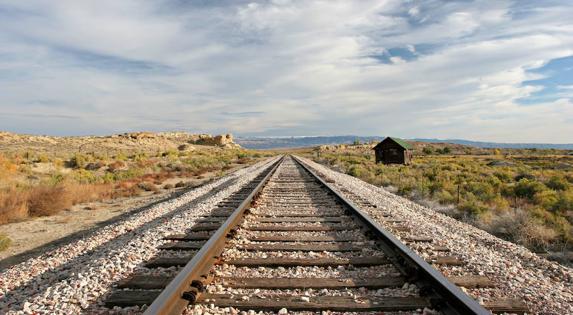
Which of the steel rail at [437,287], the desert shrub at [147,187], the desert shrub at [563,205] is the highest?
the steel rail at [437,287]

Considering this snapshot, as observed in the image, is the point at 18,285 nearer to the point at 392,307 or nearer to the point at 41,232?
the point at 392,307

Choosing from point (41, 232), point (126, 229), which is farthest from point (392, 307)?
point (41, 232)

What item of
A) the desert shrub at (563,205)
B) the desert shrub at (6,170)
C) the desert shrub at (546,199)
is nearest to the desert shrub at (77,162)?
the desert shrub at (6,170)

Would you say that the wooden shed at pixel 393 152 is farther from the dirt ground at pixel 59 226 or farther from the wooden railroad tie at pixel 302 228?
the wooden railroad tie at pixel 302 228

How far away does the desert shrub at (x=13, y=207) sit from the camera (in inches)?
443

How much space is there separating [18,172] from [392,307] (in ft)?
82.7

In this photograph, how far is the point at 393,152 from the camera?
3941 centimetres

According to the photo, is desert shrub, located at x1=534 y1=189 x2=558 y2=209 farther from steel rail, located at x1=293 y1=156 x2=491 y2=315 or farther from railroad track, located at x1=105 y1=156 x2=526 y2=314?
steel rail, located at x1=293 y1=156 x2=491 y2=315

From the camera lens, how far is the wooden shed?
38.6 meters

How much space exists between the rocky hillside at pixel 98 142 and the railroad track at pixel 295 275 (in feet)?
165

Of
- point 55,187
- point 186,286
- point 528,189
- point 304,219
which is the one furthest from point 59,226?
point 528,189

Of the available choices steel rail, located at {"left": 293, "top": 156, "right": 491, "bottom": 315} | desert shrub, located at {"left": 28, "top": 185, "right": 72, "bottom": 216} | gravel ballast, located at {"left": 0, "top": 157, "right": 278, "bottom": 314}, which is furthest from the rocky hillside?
steel rail, located at {"left": 293, "top": 156, "right": 491, "bottom": 315}

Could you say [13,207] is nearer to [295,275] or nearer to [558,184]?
[295,275]

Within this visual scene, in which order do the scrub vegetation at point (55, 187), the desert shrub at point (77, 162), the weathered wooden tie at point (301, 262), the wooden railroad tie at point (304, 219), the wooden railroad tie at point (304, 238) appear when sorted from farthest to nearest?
the desert shrub at point (77, 162), the scrub vegetation at point (55, 187), the wooden railroad tie at point (304, 219), the wooden railroad tie at point (304, 238), the weathered wooden tie at point (301, 262)
